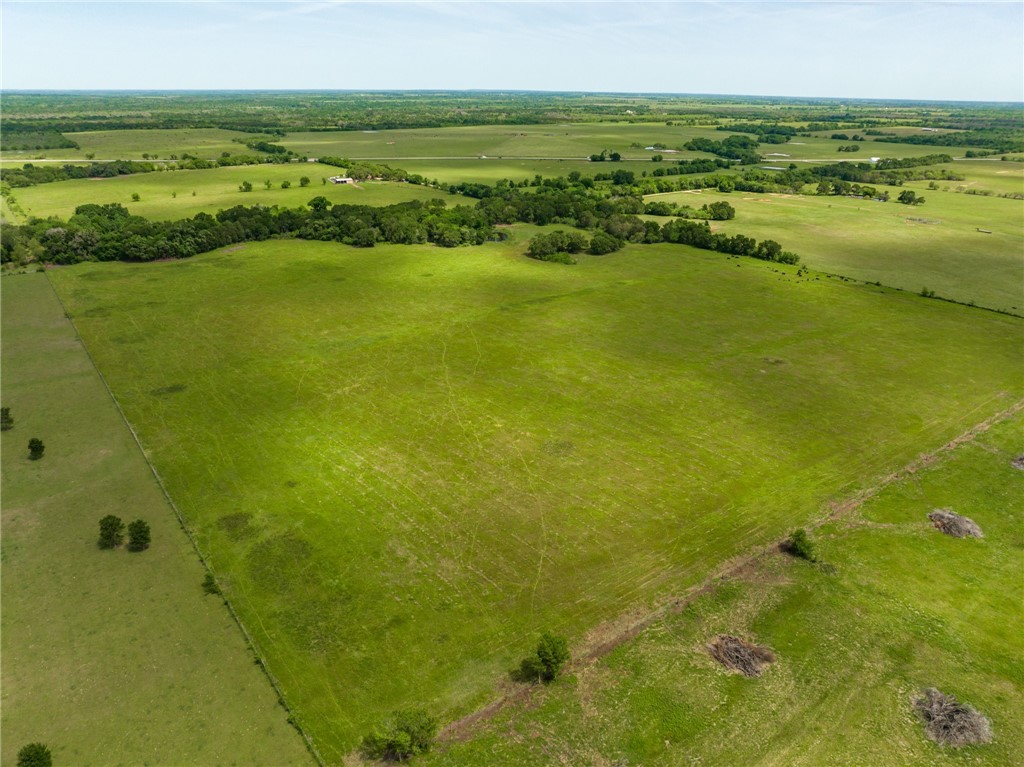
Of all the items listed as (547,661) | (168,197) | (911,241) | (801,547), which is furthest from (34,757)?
(168,197)

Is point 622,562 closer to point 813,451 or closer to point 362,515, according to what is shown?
point 362,515

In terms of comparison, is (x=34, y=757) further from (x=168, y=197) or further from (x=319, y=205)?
(x=168, y=197)

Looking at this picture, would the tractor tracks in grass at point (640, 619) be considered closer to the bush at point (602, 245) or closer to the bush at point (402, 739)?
the bush at point (402, 739)

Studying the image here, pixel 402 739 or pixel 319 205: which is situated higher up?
pixel 319 205

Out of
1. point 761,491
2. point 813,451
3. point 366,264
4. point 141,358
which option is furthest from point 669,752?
point 366,264

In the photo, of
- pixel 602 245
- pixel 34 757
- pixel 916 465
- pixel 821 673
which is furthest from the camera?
pixel 602 245

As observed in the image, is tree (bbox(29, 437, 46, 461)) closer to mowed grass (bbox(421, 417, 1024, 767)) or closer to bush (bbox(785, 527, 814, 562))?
mowed grass (bbox(421, 417, 1024, 767))

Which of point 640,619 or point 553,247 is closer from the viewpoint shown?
point 640,619

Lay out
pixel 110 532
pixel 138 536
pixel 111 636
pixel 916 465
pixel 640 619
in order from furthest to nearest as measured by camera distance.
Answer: pixel 916 465 < pixel 110 532 < pixel 138 536 < pixel 640 619 < pixel 111 636
